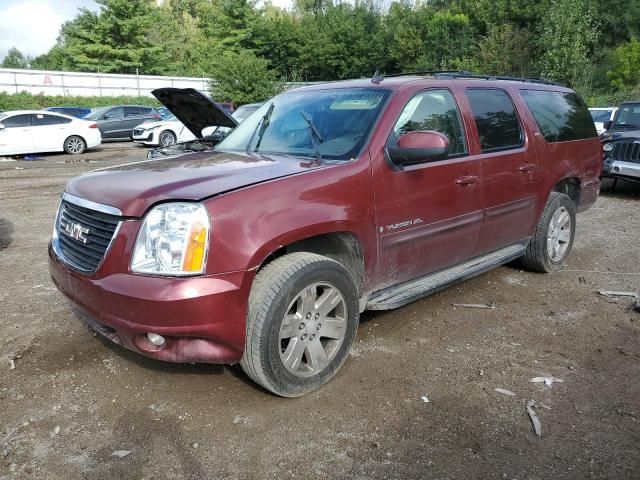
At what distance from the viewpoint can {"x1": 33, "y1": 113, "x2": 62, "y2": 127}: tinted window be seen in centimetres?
1639

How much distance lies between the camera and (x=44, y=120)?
54.3 feet

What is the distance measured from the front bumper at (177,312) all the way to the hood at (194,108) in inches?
210

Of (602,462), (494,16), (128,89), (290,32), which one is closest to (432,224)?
(602,462)

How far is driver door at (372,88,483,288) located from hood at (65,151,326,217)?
584 mm

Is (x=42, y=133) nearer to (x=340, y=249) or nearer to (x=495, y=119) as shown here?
(x=495, y=119)

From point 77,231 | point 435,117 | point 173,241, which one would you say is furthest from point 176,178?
point 435,117

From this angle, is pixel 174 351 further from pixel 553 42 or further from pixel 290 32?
pixel 290 32

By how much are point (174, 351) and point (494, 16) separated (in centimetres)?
5151

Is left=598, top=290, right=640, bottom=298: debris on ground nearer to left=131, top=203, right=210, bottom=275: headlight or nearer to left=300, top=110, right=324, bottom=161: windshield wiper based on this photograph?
left=300, top=110, right=324, bottom=161: windshield wiper

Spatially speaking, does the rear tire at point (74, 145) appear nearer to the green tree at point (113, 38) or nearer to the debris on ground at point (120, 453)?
the debris on ground at point (120, 453)

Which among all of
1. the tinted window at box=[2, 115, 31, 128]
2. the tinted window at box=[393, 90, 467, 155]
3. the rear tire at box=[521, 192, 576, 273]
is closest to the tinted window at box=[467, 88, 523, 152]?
the tinted window at box=[393, 90, 467, 155]

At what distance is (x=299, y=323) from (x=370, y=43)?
54.0 m

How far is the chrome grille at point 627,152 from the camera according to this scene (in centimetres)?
939

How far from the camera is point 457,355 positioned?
145 inches
